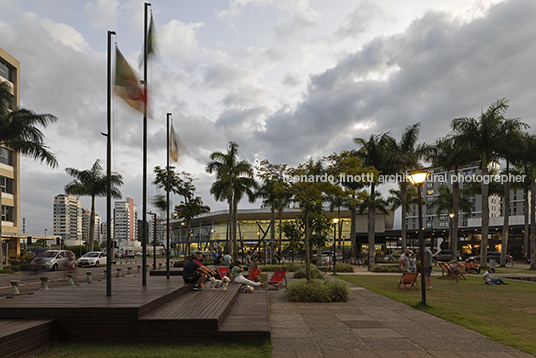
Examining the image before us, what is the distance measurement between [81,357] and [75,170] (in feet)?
142

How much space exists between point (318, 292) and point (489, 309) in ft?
16.7

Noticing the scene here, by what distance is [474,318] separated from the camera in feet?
33.0

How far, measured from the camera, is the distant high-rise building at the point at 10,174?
139ft

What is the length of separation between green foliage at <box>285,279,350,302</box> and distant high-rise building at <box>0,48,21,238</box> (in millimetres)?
39843

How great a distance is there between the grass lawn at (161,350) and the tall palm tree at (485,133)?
101 feet

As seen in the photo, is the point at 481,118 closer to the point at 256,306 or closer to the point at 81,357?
the point at 256,306

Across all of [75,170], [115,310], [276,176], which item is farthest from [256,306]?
[75,170]

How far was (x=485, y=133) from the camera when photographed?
3247cm

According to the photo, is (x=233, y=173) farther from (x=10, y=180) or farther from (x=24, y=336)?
(x=24, y=336)

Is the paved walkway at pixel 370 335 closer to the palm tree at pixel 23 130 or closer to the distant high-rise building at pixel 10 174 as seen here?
the palm tree at pixel 23 130

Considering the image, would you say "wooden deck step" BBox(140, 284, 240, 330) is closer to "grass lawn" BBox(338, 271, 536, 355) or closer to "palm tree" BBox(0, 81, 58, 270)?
"grass lawn" BBox(338, 271, 536, 355)

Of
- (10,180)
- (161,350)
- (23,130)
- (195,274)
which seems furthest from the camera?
(10,180)

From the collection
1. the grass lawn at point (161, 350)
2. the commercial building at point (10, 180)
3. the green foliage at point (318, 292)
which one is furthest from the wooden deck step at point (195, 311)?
the commercial building at point (10, 180)

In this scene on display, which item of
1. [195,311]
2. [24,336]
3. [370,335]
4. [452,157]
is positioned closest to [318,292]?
[370,335]
